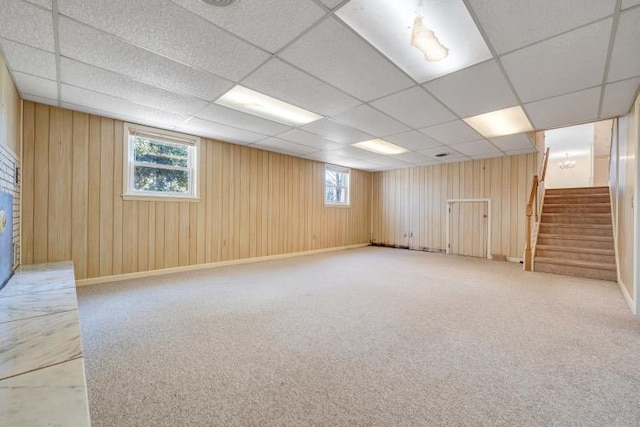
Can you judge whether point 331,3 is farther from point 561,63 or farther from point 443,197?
point 443,197

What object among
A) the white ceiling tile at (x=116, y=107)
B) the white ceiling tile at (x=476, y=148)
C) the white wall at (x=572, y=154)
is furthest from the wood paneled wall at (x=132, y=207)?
the white wall at (x=572, y=154)

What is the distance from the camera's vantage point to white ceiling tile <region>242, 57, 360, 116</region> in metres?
2.61

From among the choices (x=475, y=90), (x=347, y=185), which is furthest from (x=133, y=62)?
(x=347, y=185)

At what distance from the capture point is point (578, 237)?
195 inches

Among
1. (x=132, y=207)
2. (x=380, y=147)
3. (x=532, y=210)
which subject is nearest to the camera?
(x=132, y=207)

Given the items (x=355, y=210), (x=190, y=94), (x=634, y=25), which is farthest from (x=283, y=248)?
(x=634, y=25)

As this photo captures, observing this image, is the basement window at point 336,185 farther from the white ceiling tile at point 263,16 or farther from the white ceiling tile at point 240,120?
the white ceiling tile at point 263,16

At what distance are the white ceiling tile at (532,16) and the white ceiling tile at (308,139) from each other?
2.97 meters

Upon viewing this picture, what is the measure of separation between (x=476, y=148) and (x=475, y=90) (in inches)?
114

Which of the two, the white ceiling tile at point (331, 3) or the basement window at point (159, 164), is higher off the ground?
the white ceiling tile at point (331, 3)

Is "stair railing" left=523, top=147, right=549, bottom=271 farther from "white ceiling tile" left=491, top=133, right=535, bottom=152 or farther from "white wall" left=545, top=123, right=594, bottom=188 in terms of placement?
"white wall" left=545, top=123, right=594, bottom=188

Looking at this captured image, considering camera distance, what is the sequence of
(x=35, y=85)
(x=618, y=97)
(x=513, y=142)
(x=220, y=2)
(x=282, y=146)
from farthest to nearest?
(x=282, y=146) → (x=513, y=142) → (x=618, y=97) → (x=35, y=85) → (x=220, y=2)

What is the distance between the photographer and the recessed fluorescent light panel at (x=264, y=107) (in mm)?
3182

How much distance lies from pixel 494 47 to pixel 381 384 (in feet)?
8.76
